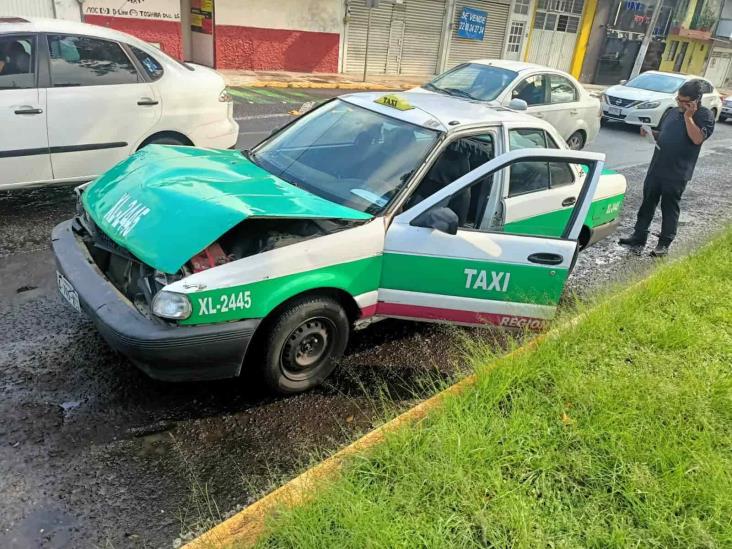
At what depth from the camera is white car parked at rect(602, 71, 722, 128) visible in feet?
46.9

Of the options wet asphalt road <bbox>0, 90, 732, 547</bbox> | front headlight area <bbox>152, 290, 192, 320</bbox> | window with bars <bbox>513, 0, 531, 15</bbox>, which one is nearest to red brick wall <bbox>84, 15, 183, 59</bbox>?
wet asphalt road <bbox>0, 90, 732, 547</bbox>

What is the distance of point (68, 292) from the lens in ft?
11.1

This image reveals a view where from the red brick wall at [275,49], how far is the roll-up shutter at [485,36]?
6.12m

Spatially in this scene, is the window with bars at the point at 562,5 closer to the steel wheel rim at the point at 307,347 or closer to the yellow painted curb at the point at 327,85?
the yellow painted curb at the point at 327,85

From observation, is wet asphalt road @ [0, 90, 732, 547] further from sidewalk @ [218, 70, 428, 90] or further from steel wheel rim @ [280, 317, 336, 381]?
sidewalk @ [218, 70, 428, 90]

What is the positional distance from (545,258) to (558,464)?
57.0 inches

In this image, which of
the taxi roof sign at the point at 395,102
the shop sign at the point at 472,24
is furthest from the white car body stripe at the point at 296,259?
the shop sign at the point at 472,24

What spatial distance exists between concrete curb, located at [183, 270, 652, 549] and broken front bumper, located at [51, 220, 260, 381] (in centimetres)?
73

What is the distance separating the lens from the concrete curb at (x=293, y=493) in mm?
2395

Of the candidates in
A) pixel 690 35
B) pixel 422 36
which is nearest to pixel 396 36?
pixel 422 36

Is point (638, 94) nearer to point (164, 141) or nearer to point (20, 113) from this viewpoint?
point (164, 141)

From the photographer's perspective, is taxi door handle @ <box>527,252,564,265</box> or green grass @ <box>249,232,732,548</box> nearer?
green grass @ <box>249,232,732,548</box>

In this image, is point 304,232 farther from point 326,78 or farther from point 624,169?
point 326,78

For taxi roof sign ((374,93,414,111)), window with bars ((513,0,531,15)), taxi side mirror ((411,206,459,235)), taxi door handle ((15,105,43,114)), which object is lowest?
taxi door handle ((15,105,43,114))
